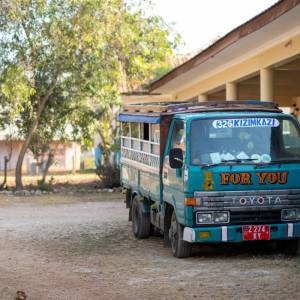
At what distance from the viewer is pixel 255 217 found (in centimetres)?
1030

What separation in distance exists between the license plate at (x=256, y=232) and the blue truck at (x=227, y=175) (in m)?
0.01

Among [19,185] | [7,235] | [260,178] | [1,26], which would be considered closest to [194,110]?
[260,178]

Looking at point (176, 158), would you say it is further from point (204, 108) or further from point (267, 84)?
point (267, 84)

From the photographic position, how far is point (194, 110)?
11242 mm

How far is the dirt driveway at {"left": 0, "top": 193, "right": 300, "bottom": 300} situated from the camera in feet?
27.4

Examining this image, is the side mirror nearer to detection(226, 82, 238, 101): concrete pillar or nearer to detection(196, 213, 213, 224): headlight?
detection(196, 213, 213, 224): headlight

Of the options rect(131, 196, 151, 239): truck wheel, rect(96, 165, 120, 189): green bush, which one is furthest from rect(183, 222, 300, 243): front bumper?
rect(96, 165, 120, 189): green bush

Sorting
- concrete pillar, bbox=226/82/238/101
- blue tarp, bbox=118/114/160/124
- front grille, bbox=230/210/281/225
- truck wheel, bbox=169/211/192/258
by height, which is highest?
concrete pillar, bbox=226/82/238/101

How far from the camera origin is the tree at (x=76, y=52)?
2272cm

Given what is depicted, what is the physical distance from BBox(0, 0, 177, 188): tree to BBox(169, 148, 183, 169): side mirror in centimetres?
1237

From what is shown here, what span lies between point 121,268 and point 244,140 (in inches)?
98.9

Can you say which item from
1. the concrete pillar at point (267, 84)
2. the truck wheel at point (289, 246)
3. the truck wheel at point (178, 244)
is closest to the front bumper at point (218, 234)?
the truck wheel at point (178, 244)

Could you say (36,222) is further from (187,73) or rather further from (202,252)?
(187,73)

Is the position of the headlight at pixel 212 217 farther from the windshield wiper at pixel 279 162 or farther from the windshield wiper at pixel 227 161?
the windshield wiper at pixel 279 162
